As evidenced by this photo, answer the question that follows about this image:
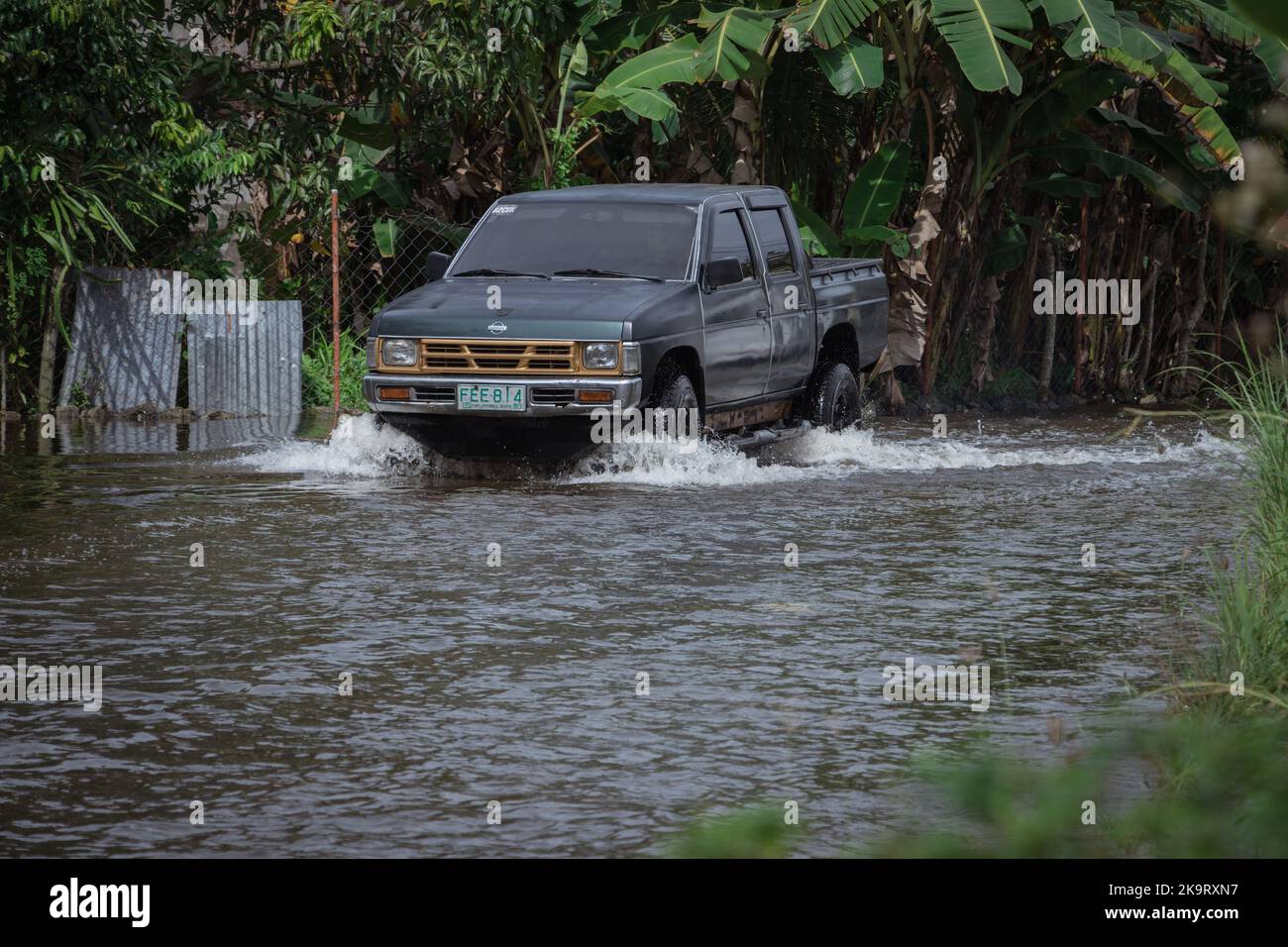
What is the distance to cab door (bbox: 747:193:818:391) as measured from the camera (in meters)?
15.7

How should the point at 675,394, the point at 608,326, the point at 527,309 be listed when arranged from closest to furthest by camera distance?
the point at 608,326 < the point at 527,309 < the point at 675,394

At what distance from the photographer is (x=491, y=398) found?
1399cm

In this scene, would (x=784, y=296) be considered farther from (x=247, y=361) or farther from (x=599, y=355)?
(x=247, y=361)

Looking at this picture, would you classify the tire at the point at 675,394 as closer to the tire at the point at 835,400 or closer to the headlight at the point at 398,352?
the headlight at the point at 398,352

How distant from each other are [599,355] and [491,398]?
2.67 ft

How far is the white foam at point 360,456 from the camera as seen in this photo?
14.9 m

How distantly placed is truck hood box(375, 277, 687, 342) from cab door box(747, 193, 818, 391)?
4.49ft

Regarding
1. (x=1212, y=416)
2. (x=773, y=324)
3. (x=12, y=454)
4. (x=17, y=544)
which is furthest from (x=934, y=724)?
(x=12, y=454)

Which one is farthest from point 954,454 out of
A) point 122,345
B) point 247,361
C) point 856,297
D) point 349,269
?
point 349,269

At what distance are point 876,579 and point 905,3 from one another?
10.9 metres

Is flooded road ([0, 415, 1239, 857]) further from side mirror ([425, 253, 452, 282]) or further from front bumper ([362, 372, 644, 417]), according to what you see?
side mirror ([425, 253, 452, 282])

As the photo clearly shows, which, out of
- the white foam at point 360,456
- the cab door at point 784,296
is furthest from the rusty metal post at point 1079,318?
the white foam at point 360,456
